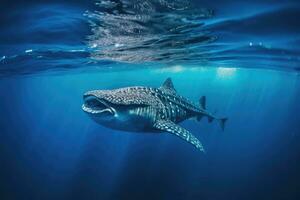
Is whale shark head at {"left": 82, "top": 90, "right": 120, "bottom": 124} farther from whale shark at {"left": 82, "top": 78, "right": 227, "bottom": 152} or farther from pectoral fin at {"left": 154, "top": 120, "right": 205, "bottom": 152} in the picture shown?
pectoral fin at {"left": 154, "top": 120, "right": 205, "bottom": 152}

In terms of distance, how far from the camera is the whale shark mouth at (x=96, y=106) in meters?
10.2

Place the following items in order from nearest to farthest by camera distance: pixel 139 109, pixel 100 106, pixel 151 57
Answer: pixel 100 106, pixel 139 109, pixel 151 57

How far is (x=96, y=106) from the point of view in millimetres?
10453

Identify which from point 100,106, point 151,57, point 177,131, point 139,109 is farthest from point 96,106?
point 151,57

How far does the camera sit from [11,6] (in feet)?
38.3

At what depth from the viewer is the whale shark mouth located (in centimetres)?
1016

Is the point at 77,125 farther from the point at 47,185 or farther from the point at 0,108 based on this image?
the point at 47,185

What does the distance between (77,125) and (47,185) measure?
97.6m

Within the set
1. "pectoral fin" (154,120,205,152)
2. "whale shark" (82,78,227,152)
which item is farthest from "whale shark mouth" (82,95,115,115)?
"pectoral fin" (154,120,205,152)

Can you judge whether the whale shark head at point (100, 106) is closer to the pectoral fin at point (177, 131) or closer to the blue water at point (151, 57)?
the pectoral fin at point (177, 131)

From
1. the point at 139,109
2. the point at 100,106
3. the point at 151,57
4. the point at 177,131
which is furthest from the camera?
the point at 151,57

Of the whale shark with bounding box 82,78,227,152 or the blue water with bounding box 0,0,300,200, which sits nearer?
the whale shark with bounding box 82,78,227,152

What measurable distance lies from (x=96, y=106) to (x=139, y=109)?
4.63 ft

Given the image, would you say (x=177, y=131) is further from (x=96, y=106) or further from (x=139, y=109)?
(x=96, y=106)
